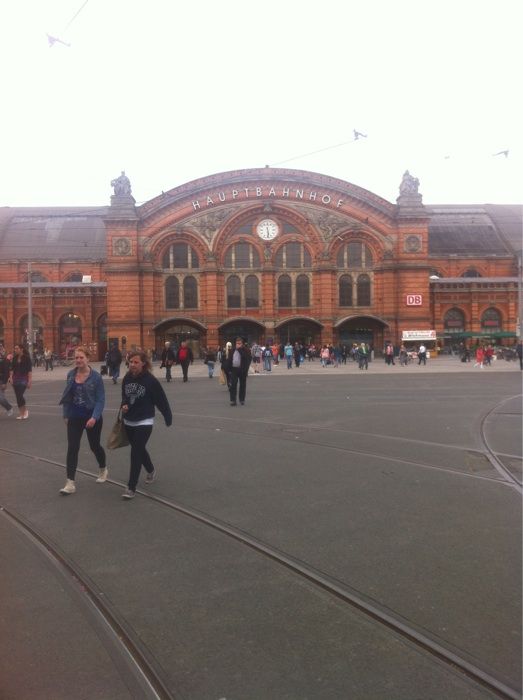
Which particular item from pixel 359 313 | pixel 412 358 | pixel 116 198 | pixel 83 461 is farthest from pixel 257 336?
pixel 83 461

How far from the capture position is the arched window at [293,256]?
49406 millimetres

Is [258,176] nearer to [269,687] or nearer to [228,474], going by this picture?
[228,474]

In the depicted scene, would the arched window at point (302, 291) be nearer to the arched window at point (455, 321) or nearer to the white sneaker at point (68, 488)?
the arched window at point (455, 321)

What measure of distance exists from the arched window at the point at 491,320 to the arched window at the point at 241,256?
22216 mm

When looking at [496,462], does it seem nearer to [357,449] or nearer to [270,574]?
[357,449]

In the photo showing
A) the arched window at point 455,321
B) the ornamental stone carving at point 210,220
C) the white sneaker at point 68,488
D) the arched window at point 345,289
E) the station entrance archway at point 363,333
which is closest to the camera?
the white sneaker at point 68,488

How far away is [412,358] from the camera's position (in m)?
45.6

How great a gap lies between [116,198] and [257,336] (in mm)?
16461

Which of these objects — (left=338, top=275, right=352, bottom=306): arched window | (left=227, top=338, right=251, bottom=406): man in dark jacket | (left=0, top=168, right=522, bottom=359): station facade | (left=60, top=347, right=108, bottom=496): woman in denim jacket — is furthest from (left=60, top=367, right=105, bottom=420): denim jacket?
(left=338, top=275, right=352, bottom=306): arched window

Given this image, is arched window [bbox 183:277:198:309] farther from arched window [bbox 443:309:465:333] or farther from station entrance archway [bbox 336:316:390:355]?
arched window [bbox 443:309:465:333]

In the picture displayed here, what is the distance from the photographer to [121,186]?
48.1 metres

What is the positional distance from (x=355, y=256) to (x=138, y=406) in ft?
148

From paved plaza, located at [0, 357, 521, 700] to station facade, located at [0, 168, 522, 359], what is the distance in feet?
131

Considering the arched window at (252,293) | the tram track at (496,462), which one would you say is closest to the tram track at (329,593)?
the tram track at (496,462)
